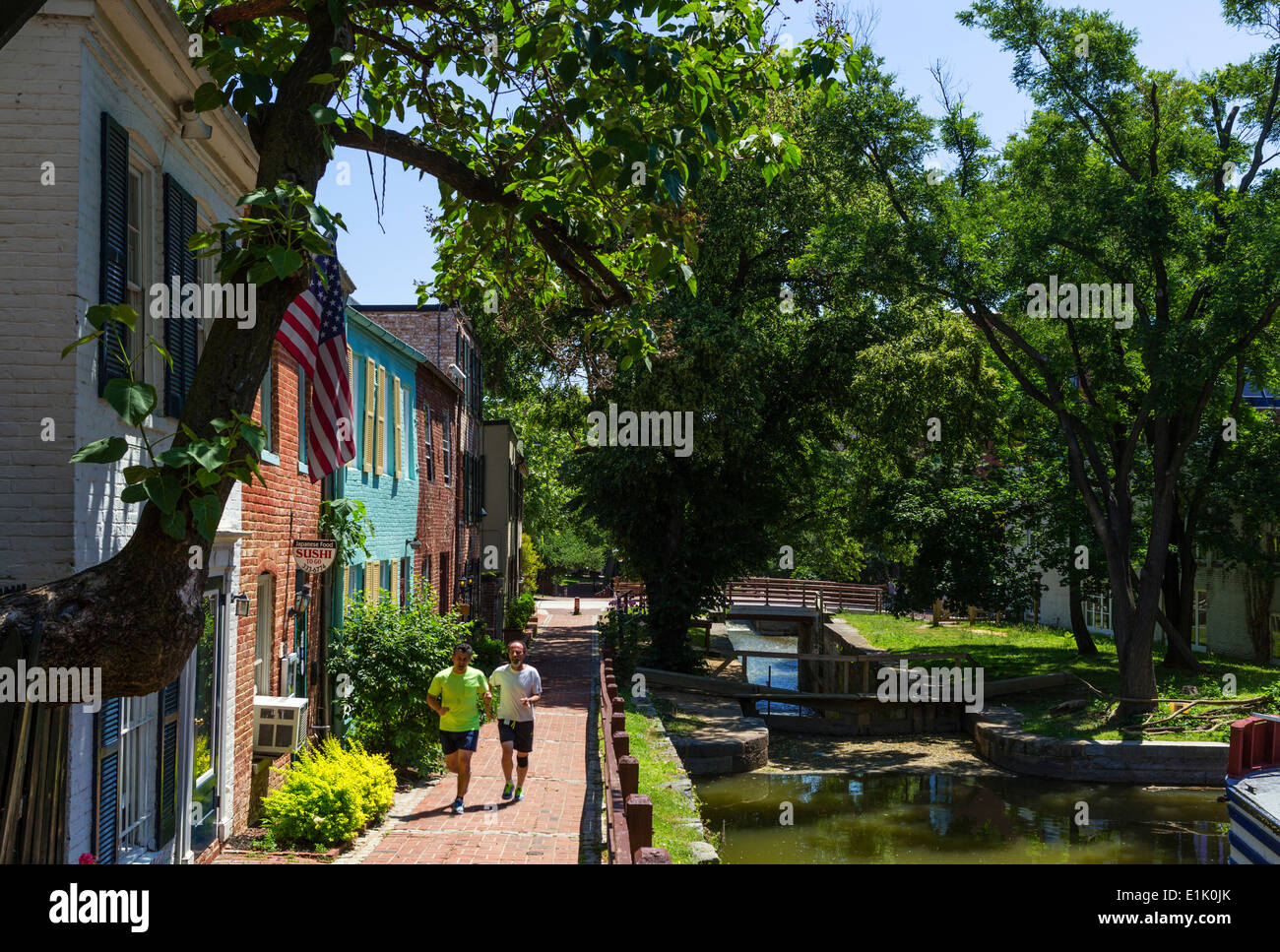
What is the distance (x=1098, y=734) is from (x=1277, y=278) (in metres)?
8.58

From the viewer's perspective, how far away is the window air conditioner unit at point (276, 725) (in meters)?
10.7

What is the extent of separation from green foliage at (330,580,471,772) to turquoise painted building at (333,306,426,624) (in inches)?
17.4

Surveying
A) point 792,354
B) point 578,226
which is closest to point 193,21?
point 578,226

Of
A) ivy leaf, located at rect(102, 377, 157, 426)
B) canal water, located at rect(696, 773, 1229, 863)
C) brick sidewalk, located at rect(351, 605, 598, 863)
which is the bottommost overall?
canal water, located at rect(696, 773, 1229, 863)

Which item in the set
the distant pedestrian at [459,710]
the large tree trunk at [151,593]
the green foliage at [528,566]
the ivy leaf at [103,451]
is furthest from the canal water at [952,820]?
the green foliage at [528,566]

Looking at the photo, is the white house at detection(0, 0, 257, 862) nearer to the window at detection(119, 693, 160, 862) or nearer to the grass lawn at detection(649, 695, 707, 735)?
the window at detection(119, 693, 160, 862)

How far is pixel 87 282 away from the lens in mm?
6230

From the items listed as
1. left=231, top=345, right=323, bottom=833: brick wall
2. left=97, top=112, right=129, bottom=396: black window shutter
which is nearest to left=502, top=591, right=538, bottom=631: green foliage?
left=231, top=345, right=323, bottom=833: brick wall

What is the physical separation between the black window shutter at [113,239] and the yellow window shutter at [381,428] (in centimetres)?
959

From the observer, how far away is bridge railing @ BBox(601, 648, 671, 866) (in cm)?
635

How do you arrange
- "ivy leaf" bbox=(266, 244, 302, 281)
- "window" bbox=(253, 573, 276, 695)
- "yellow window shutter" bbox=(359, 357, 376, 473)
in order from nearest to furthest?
"ivy leaf" bbox=(266, 244, 302, 281) < "window" bbox=(253, 573, 276, 695) < "yellow window shutter" bbox=(359, 357, 376, 473)

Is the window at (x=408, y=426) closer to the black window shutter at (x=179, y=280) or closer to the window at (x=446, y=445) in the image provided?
the window at (x=446, y=445)

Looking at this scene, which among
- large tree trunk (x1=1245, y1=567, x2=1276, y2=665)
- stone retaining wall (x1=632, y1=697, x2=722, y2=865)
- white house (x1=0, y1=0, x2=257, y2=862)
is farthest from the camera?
large tree trunk (x1=1245, y1=567, x2=1276, y2=665)
